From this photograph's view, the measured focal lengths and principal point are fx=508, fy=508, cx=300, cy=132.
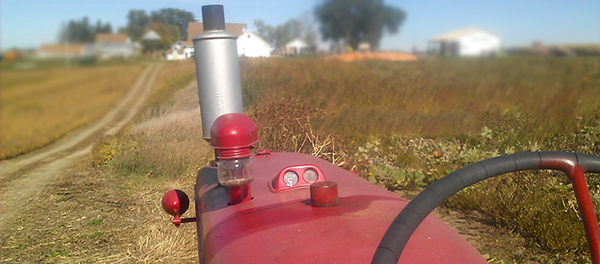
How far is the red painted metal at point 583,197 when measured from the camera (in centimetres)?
124

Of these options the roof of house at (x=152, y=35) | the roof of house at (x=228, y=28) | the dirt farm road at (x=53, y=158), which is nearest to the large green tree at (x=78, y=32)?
the roof of house at (x=228, y=28)

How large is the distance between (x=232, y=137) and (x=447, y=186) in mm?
814

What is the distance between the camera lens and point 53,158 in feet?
30.0

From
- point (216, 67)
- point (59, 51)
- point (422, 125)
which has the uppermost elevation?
point (59, 51)

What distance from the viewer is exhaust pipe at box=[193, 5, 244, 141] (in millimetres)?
2648

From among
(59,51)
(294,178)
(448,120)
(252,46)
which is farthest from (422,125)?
(59,51)

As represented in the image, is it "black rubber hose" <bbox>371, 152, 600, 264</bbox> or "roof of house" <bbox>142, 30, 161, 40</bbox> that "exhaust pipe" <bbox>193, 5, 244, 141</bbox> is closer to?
"black rubber hose" <bbox>371, 152, 600, 264</bbox>

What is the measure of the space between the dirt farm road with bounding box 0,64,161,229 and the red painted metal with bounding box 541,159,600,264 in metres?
4.59

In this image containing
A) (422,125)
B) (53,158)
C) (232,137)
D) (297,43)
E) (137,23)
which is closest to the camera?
(232,137)

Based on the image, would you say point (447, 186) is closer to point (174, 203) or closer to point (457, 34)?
point (457, 34)

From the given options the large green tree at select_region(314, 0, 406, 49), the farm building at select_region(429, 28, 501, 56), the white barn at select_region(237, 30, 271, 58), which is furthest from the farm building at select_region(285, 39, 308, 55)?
the farm building at select_region(429, 28, 501, 56)

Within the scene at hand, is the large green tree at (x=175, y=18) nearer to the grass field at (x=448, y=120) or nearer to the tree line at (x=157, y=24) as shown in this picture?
the tree line at (x=157, y=24)

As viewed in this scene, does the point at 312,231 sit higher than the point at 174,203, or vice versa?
the point at 312,231

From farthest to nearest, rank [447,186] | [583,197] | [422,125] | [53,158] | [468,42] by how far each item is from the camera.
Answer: [53,158] < [422,125] < [468,42] < [583,197] < [447,186]
